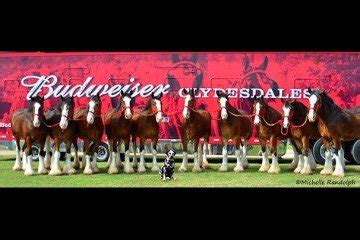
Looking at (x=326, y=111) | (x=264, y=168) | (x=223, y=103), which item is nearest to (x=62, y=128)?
(x=223, y=103)

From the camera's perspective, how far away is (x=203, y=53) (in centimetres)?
1703

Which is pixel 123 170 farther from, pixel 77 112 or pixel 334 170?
pixel 334 170

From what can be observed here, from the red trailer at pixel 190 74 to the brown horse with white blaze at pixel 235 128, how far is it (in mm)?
1127

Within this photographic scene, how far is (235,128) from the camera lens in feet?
51.0

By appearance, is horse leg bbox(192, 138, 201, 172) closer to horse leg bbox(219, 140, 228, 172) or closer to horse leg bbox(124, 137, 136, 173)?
horse leg bbox(219, 140, 228, 172)

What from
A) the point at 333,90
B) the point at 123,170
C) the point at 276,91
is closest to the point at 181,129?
the point at 123,170

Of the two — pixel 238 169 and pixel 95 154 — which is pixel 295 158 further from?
pixel 95 154

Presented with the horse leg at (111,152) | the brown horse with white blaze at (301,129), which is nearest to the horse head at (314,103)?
the brown horse with white blaze at (301,129)

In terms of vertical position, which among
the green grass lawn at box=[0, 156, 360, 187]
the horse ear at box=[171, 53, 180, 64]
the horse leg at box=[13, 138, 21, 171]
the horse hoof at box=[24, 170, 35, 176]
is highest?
the horse ear at box=[171, 53, 180, 64]

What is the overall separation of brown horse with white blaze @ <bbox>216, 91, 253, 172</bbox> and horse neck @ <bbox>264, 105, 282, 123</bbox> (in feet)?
1.80

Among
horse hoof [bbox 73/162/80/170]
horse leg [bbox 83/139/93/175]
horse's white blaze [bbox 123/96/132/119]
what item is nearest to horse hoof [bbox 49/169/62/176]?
horse leg [bbox 83/139/93/175]

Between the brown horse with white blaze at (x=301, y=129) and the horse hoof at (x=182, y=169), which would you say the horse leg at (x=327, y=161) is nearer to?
the brown horse with white blaze at (x=301, y=129)

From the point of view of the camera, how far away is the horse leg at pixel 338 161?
1385 centimetres

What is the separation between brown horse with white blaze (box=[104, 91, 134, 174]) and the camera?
14.8 meters
